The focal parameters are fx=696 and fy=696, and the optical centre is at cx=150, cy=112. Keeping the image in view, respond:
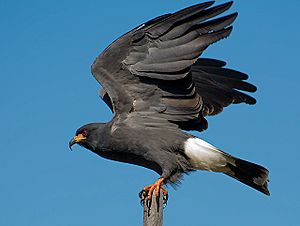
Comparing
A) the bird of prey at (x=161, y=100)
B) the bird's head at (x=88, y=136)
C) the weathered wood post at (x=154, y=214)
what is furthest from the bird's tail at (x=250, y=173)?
the weathered wood post at (x=154, y=214)

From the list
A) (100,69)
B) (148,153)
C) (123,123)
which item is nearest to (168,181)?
(148,153)

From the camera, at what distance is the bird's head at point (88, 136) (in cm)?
873

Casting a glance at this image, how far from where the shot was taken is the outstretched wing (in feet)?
27.1

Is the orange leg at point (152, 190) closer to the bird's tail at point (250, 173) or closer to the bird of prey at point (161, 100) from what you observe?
the bird of prey at point (161, 100)

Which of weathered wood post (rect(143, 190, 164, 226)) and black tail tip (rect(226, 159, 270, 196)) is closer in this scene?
weathered wood post (rect(143, 190, 164, 226))

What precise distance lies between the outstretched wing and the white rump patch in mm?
425

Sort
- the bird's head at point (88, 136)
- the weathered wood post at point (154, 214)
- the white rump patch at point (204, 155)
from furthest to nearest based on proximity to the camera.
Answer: the bird's head at point (88, 136) < the white rump patch at point (204, 155) < the weathered wood post at point (154, 214)

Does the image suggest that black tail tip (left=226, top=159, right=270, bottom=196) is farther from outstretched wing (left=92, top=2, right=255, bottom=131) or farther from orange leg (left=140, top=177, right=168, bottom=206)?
orange leg (left=140, top=177, right=168, bottom=206)

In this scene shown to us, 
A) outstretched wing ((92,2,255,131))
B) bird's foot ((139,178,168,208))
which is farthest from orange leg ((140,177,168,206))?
outstretched wing ((92,2,255,131))

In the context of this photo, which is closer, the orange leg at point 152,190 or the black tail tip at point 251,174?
the orange leg at point 152,190

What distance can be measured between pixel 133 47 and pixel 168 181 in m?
1.66

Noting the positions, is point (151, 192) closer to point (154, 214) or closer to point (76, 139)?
point (154, 214)

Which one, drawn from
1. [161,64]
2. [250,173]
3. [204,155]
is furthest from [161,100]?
[250,173]

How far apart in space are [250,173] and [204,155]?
665 millimetres
